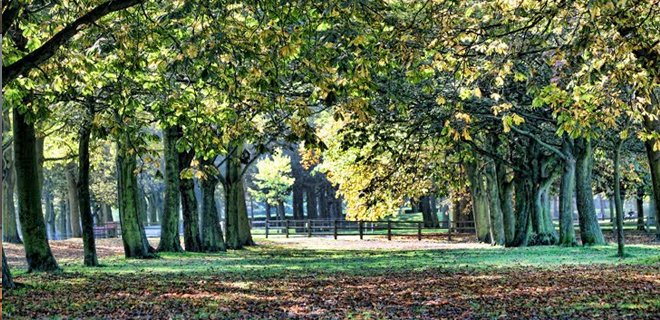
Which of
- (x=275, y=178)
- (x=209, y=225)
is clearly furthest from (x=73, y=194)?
(x=275, y=178)

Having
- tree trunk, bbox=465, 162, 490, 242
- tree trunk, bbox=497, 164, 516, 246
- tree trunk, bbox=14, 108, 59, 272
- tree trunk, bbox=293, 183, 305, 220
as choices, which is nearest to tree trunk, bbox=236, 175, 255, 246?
tree trunk, bbox=465, 162, 490, 242

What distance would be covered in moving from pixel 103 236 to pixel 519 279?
134 ft

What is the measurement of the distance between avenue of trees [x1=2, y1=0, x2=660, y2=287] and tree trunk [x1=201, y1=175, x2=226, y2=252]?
0.25ft

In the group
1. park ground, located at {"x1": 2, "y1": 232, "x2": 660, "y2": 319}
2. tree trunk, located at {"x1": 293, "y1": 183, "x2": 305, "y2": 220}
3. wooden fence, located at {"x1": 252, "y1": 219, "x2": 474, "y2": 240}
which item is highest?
tree trunk, located at {"x1": 293, "y1": 183, "x2": 305, "y2": 220}

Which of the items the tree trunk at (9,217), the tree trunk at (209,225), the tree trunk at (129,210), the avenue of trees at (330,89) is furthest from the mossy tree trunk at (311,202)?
the tree trunk at (129,210)

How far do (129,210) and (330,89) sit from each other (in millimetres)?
15344

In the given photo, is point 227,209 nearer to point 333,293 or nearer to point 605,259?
point 605,259

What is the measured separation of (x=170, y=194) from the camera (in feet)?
86.8

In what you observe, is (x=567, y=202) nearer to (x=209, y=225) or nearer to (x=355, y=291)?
(x=209, y=225)

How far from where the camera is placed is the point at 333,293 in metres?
12.5

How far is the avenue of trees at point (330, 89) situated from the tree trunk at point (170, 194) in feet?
0.19

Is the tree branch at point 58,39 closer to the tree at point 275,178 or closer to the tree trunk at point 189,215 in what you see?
the tree trunk at point 189,215

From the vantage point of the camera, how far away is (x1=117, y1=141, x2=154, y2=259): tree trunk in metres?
23.1

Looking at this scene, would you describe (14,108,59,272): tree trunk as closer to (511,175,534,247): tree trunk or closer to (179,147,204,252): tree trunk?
(179,147,204,252): tree trunk
